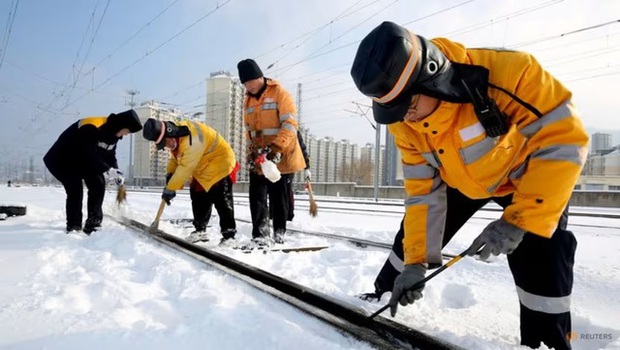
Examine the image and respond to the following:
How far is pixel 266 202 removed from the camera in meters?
4.12

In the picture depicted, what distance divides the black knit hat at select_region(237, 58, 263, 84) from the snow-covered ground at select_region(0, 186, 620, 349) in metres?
1.85

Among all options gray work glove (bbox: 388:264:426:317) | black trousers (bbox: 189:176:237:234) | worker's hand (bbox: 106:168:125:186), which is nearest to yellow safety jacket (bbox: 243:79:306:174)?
black trousers (bbox: 189:176:237:234)

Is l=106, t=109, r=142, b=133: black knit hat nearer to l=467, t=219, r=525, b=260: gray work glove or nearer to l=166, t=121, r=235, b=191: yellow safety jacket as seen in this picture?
l=166, t=121, r=235, b=191: yellow safety jacket

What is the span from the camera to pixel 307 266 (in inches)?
124

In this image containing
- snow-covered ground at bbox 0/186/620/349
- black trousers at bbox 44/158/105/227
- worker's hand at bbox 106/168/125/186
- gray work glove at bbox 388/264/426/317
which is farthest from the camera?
worker's hand at bbox 106/168/125/186

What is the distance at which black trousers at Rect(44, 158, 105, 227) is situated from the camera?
16.3ft

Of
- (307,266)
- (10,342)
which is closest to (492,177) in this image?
(307,266)

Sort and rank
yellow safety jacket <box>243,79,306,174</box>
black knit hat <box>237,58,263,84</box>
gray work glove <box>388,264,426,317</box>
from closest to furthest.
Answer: gray work glove <box>388,264,426,317</box> < black knit hat <box>237,58,263,84</box> < yellow safety jacket <box>243,79,306,174</box>

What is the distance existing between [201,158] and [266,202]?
1.00 meters

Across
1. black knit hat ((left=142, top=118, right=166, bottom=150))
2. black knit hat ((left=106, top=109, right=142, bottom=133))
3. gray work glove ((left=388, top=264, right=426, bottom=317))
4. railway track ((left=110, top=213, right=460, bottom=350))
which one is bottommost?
railway track ((left=110, top=213, right=460, bottom=350))

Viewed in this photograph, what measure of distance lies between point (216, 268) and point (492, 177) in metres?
1.95

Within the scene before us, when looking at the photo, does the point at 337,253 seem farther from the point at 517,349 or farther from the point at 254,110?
the point at 517,349

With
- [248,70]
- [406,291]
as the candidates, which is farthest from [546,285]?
[248,70]

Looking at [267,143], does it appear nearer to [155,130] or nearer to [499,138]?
[155,130]
